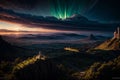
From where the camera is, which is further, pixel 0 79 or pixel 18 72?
pixel 0 79

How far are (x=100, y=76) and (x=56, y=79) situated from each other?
17.9 meters

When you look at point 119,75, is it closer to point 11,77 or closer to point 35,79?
point 35,79

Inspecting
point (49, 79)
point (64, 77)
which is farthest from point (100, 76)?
point (49, 79)

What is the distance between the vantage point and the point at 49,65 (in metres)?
88.6

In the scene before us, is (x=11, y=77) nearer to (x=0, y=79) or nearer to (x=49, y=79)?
(x=0, y=79)

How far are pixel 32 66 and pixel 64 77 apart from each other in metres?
14.3

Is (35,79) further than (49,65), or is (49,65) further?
(49,65)

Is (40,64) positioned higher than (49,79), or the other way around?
(40,64)

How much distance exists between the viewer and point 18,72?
83.7 metres

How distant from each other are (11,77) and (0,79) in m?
8.19

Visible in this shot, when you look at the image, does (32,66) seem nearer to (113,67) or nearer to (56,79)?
(56,79)

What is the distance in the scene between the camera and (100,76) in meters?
85.2

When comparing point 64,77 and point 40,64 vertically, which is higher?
point 40,64

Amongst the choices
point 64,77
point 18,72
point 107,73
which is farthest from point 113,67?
point 18,72
